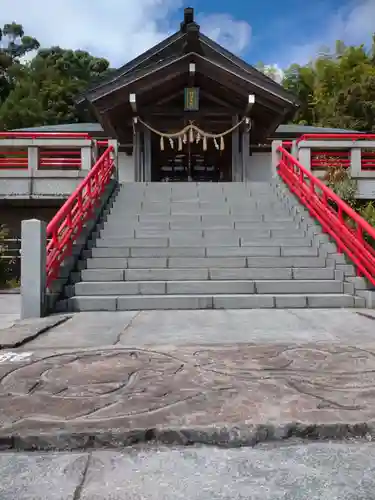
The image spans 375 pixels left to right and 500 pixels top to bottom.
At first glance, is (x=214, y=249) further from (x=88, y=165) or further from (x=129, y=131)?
(x=129, y=131)

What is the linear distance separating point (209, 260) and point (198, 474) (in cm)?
513

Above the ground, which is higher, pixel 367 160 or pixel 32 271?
pixel 367 160

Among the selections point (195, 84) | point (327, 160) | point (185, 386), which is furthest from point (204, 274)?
point (195, 84)

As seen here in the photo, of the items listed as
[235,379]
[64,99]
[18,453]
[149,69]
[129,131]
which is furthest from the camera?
[64,99]

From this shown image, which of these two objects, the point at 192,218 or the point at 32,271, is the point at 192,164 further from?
the point at 32,271

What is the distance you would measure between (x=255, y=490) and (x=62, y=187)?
31.8ft

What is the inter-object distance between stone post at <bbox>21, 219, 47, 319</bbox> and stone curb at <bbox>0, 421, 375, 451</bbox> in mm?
3395

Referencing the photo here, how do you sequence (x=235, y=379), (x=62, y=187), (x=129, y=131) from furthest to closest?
(x=129, y=131)
(x=62, y=187)
(x=235, y=379)

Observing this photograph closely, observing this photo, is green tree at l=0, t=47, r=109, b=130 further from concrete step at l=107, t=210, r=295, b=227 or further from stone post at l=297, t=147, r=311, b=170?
concrete step at l=107, t=210, r=295, b=227

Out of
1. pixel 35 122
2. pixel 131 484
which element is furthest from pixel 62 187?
pixel 35 122

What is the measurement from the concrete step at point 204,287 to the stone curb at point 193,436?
403 centimetres

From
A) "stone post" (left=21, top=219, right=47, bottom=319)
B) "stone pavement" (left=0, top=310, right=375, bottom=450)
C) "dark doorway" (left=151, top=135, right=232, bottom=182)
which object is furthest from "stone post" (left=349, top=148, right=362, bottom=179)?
"stone post" (left=21, top=219, right=47, bottom=319)

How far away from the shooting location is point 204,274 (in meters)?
6.33

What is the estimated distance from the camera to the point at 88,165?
34.0 ft
